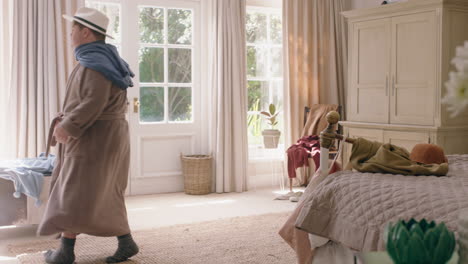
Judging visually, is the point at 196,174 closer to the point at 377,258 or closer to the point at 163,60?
the point at 163,60

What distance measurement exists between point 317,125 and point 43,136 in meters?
2.72

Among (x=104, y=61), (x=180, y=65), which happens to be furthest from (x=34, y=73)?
(x=104, y=61)

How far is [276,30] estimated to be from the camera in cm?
648

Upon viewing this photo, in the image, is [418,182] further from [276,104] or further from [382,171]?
[276,104]

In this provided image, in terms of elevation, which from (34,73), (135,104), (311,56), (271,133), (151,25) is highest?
(151,25)

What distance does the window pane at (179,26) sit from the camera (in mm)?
5914

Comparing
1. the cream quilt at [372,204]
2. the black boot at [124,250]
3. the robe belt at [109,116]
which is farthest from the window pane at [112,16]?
the cream quilt at [372,204]

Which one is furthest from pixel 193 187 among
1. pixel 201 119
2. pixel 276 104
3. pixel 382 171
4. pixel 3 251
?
pixel 382 171

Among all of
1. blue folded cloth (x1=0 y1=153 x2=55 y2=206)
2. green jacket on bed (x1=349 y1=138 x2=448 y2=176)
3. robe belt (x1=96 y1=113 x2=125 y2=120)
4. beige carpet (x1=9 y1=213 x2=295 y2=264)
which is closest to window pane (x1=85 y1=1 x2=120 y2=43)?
blue folded cloth (x1=0 y1=153 x2=55 y2=206)

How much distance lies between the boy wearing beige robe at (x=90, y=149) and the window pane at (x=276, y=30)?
3.23 m

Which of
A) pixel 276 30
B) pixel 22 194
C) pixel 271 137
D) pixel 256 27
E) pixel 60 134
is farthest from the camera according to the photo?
pixel 276 30

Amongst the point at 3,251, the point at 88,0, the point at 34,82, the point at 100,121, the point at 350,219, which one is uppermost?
the point at 88,0

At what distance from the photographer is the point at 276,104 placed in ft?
21.4

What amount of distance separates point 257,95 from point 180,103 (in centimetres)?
91
